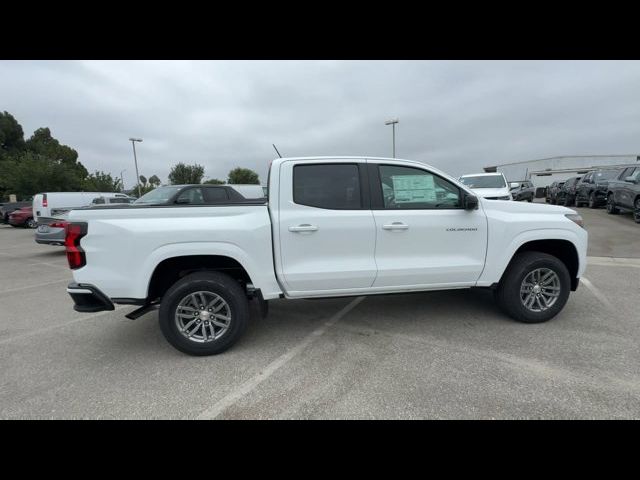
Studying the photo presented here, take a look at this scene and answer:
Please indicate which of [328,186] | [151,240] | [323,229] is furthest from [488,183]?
[151,240]

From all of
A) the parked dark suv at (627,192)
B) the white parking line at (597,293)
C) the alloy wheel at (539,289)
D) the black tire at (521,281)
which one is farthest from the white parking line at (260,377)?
the parked dark suv at (627,192)

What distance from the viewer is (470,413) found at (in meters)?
2.22

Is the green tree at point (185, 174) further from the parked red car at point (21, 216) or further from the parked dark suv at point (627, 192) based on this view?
the parked dark suv at point (627, 192)

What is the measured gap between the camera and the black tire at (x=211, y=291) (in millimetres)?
2971

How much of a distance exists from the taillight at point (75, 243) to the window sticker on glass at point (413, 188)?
120 inches

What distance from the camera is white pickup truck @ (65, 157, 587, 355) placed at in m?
2.87

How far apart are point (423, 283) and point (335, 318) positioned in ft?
3.94

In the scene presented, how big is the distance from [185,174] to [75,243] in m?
58.9

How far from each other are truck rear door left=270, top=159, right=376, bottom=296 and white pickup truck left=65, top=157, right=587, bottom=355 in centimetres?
1

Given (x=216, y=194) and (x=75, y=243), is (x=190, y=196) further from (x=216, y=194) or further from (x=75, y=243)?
(x=75, y=243)

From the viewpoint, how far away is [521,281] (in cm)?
354
